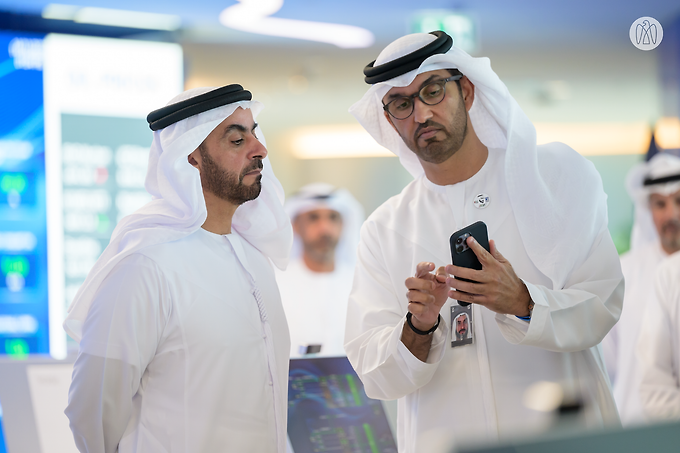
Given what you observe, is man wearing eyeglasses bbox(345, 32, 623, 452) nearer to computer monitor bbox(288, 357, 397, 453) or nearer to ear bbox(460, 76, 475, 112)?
ear bbox(460, 76, 475, 112)

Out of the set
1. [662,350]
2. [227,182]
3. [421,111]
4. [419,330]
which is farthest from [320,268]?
[419,330]

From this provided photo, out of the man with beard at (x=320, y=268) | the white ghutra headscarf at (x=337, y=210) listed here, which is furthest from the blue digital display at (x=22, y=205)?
the white ghutra headscarf at (x=337, y=210)

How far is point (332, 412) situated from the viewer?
2232mm

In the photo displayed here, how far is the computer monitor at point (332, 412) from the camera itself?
7.10ft

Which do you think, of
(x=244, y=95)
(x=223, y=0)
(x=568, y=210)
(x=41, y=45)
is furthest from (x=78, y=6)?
(x=568, y=210)

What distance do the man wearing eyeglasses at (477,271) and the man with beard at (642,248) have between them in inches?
74.2

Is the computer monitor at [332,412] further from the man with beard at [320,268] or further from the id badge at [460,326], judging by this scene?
the man with beard at [320,268]

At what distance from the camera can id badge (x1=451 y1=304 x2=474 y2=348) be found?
1.92 m

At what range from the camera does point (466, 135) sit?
2090mm

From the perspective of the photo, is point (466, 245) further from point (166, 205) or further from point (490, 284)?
point (166, 205)

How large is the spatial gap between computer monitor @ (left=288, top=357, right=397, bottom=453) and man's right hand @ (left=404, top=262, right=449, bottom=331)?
2.13 ft

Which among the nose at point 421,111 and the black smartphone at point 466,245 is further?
the nose at point 421,111

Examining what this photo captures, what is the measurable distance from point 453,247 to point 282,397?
2.54 feet

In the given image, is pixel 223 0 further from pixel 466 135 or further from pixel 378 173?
pixel 466 135
